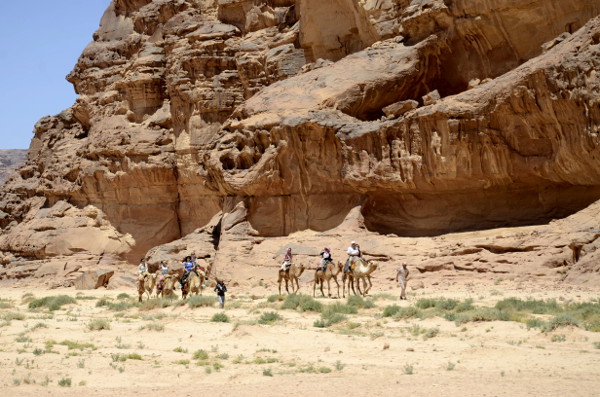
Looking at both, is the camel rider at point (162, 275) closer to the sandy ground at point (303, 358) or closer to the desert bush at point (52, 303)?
the desert bush at point (52, 303)

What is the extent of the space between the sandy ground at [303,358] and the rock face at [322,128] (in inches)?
278

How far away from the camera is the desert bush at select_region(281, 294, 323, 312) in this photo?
60.7ft

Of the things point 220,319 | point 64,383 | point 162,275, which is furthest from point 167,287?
point 64,383

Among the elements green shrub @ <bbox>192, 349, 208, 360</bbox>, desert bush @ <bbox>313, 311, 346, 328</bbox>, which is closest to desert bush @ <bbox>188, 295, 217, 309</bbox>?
desert bush @ <bbox>313, 311, 346, 328</bbox>

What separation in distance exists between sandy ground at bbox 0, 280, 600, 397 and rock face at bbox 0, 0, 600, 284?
23.2 ft

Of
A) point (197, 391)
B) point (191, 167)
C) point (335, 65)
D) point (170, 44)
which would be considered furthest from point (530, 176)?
point (170, 44)

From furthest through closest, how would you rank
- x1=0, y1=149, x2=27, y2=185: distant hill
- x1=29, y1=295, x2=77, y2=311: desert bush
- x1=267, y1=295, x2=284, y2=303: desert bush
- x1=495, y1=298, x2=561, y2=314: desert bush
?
x1=0, y1=149, x2=27, y2=185: distant hill < x1=29, y1=295, x2=77, y2=311: desert bush < x1=267, y1=295, x2=284, y2=303: desert bush < x1=495, y1=298, x2=561, y2=314: desert bush

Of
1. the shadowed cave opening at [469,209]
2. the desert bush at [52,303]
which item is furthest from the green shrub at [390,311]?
the desert bush at [52,303]

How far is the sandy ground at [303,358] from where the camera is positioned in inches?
375

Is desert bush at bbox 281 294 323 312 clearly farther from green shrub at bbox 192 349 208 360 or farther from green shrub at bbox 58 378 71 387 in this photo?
green shrub at bbox 58 378 71 387

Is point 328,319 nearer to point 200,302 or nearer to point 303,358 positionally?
point 303,358

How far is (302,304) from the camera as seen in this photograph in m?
19.1

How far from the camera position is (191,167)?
3972 centimetres

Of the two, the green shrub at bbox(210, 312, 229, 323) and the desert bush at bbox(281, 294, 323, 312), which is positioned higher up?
the desert bush at bbox(281, 294, 323, 312)
